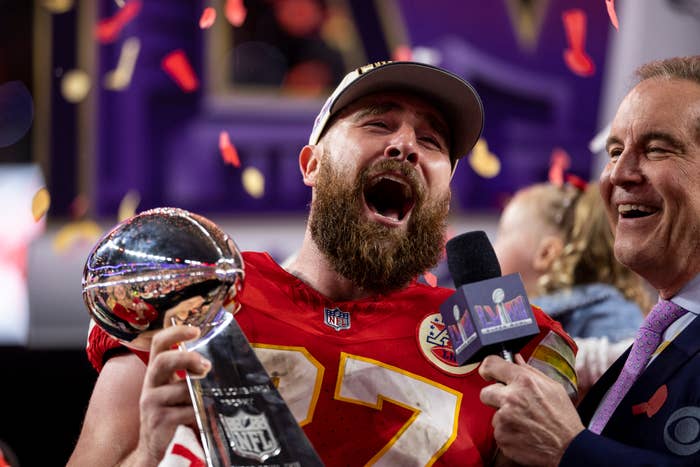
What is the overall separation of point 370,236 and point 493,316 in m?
0.65

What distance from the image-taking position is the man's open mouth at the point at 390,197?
2.57 metres

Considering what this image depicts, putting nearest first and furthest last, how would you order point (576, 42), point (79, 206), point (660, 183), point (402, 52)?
point (660, 183), point (79, 206), point (402, 52), point (576, 42)

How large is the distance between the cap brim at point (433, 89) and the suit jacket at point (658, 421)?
844 mm

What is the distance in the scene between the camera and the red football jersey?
2.25 metres

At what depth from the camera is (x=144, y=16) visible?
5266 mm

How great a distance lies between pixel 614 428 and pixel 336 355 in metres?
0.65

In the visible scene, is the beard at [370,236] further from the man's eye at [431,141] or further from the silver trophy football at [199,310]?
the silver trophy football at [199,310]

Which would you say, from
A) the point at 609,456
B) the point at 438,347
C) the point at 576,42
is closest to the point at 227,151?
the point at 576,42

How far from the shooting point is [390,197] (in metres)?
2.68

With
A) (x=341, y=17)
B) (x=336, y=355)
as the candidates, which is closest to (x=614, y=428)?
(x=336, y=355)

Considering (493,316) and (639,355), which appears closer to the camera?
(493,316)

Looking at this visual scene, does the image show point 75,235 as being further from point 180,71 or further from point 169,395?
point 169,395

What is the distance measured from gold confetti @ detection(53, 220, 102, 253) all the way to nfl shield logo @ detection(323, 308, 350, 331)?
277 centimetres

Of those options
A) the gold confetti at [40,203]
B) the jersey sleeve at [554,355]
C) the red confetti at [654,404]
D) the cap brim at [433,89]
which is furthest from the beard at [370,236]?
the gold confetti at [40,203]
